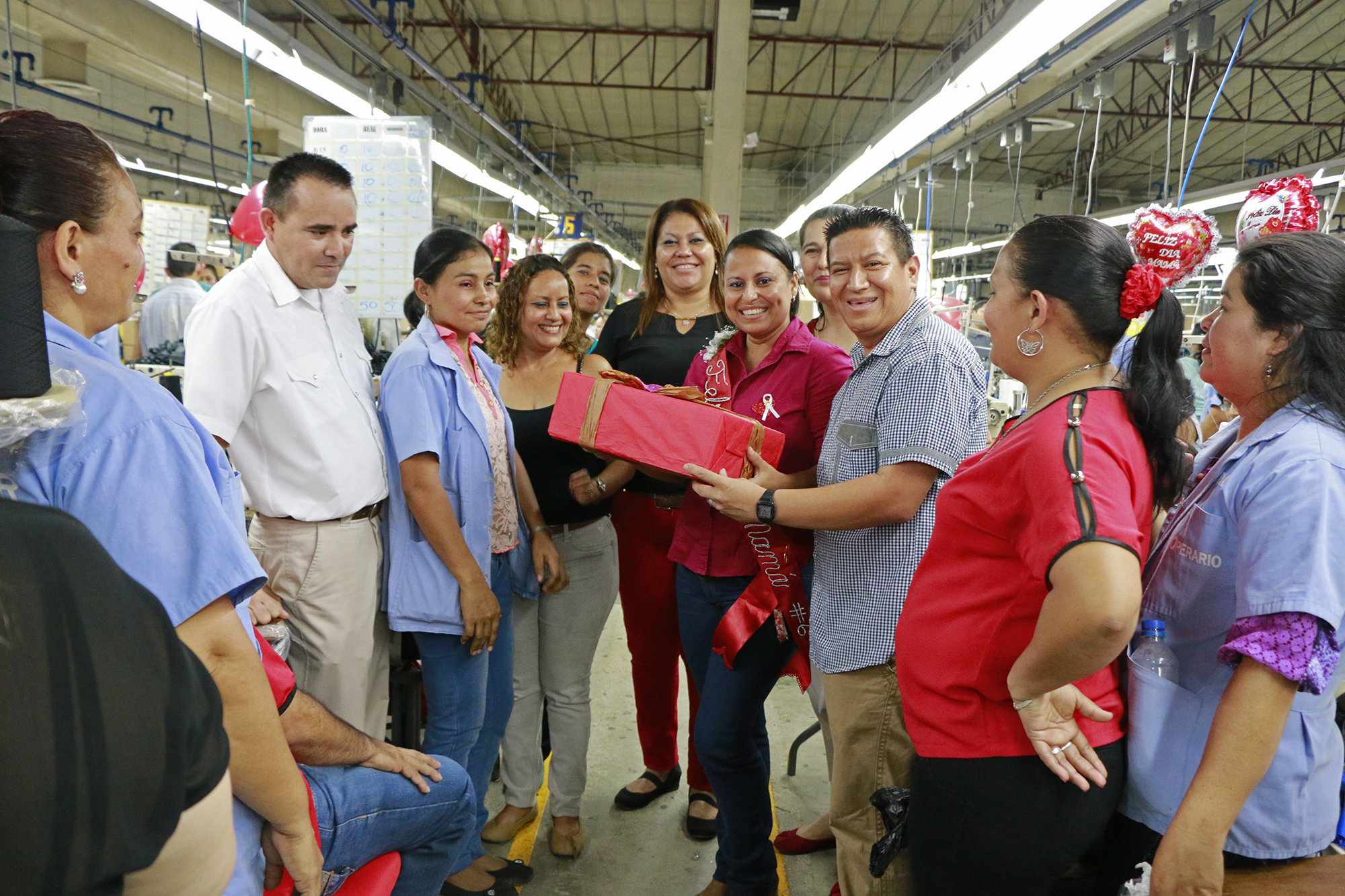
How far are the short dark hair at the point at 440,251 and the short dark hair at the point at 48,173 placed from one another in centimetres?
124

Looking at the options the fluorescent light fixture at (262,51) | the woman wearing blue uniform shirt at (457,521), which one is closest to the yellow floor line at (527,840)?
the woman wearing blue uniform shirt at (457,521)

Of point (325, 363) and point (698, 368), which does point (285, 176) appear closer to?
point (325, 363)

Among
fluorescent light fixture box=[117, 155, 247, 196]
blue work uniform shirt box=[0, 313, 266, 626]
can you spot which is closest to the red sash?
blue work uniform shirt box=[0, 313, 266, 626]

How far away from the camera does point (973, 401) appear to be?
1.76 meters

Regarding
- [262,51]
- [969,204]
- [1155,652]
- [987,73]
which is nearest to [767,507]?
[1155,652]

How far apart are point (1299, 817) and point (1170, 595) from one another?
0.34 metres

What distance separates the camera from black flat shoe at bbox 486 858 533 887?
7.49ft

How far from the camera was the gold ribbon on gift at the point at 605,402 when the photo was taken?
1.96 m

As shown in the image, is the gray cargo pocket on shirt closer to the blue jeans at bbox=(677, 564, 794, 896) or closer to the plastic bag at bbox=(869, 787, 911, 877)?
the blue jeans at bbox=(677, 564, 794, 896)

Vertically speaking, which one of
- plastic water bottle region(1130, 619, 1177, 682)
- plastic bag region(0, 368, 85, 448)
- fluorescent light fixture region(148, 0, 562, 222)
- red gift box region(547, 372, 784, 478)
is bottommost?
plastic water bottle region(1130, 619, 1177, 682)

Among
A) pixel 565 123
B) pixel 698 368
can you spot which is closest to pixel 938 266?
pixel 565 123

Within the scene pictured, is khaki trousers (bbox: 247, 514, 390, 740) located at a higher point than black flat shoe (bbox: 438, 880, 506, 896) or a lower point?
higher

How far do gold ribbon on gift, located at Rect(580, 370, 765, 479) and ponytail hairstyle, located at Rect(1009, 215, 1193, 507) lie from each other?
0.79 metres

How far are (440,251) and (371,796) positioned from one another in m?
1.48
